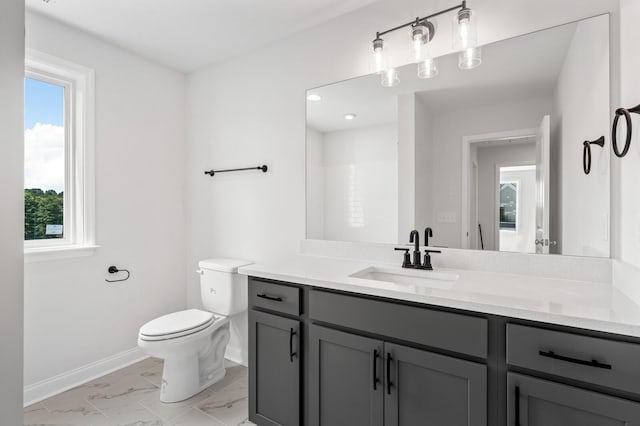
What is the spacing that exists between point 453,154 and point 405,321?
960mm

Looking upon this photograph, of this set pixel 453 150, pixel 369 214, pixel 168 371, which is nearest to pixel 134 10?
pixel 369 214

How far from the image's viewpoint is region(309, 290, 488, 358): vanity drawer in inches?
45.8

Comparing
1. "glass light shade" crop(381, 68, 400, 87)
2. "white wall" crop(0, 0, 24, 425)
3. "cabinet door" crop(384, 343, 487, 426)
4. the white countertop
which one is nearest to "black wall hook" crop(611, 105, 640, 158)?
the white countertop

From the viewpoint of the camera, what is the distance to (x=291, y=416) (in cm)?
163

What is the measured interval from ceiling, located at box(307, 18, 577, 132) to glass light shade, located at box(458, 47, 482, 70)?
0.11 feet

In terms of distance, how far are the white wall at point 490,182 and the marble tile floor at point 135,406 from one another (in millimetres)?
1678

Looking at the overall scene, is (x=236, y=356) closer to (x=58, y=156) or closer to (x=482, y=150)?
(x=58, y=156)

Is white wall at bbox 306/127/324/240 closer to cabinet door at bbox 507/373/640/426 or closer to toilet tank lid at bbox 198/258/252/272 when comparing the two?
toilet tank lid at bbox 198/258/252/272

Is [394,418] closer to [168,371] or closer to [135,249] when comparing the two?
[168,371]

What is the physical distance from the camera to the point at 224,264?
2477mm

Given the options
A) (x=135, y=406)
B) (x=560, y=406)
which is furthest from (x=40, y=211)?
(x=560, y=406)

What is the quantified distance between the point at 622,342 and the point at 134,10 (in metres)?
2.80

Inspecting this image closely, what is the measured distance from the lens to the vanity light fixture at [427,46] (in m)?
1.64

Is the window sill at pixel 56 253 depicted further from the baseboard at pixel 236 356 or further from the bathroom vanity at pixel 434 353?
the bathroom vanity at pixel 434 353
